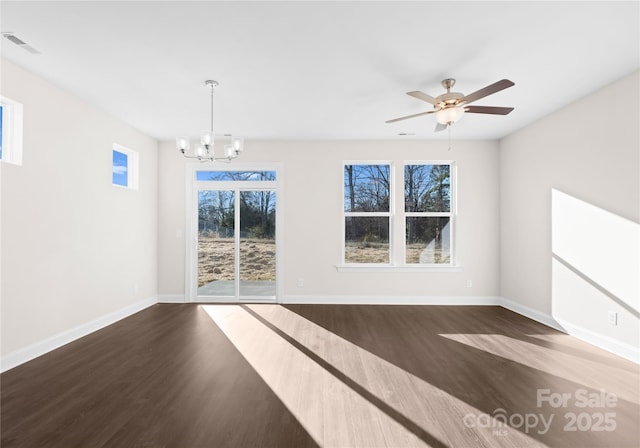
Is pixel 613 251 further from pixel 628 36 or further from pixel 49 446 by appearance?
pixel 49 446

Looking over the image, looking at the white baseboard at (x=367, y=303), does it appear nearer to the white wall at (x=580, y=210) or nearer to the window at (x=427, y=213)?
the white wall at (x=580, y=210)

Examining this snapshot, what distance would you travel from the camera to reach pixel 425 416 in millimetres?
2178

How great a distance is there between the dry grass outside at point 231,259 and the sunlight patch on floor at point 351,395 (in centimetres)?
180

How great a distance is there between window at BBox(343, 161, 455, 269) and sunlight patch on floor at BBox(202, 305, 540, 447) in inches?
87.1

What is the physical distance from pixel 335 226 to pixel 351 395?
3395mm

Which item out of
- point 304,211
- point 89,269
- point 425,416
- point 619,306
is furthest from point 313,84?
point 619,306

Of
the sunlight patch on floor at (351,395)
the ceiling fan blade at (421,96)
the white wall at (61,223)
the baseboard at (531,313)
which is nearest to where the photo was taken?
the sunlight patch on floor at (351,395)

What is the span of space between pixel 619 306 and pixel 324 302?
3.78 m

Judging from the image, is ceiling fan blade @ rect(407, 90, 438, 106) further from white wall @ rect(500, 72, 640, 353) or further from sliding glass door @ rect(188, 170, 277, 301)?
sliding glass door @ rect(188, 170, 277, 301)

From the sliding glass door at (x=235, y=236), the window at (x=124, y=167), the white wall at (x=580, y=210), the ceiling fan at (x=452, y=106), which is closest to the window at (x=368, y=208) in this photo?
the sliding glass door at (x=235, y=236)

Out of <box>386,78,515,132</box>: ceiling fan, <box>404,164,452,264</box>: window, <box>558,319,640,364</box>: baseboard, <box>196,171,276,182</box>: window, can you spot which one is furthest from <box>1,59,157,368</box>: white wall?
<box>558,319,640,364</box>: baseboard

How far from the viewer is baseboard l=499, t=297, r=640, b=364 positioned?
10.5 feet

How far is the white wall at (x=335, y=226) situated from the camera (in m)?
5.57

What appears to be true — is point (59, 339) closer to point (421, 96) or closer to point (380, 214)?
point (421, 96)
